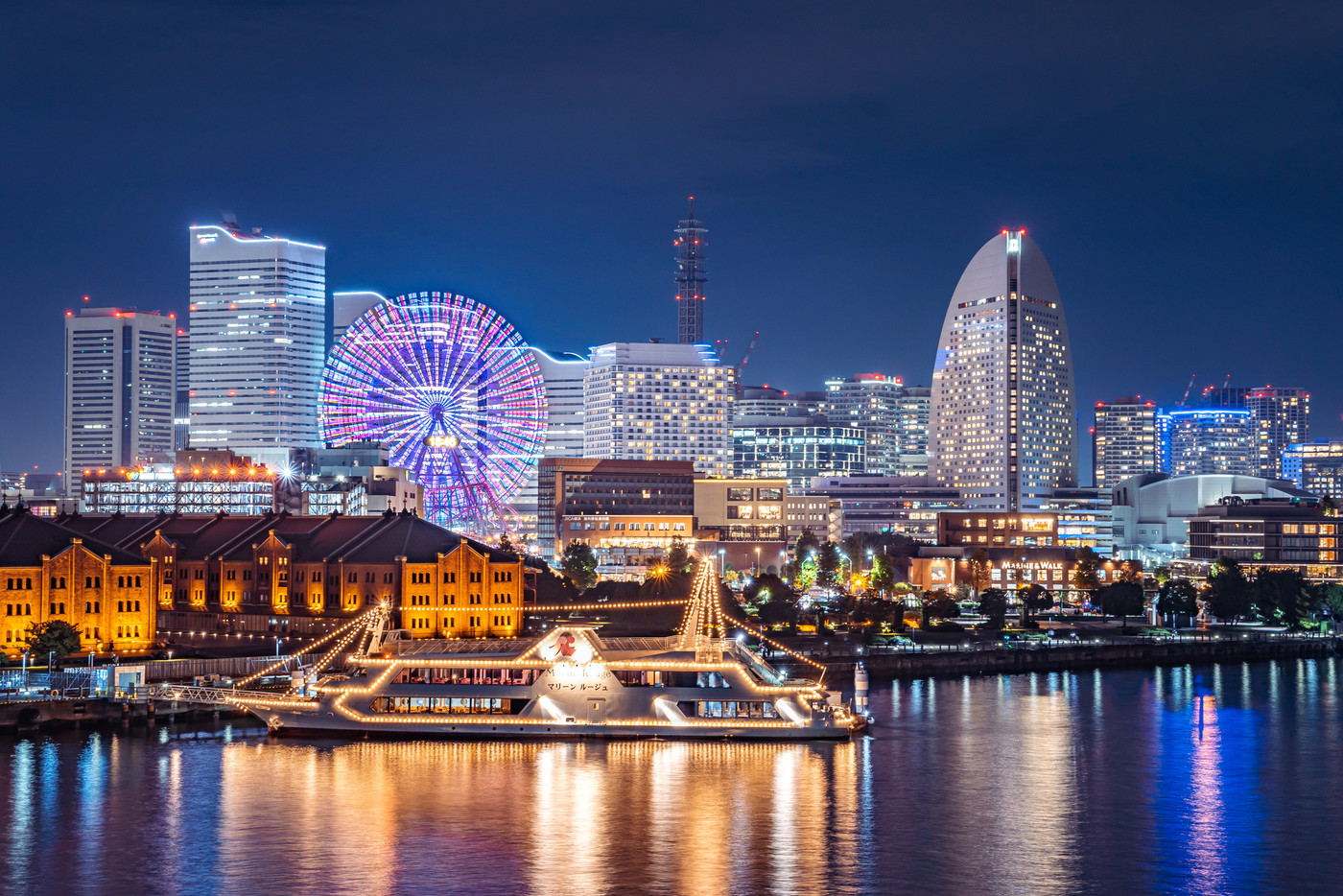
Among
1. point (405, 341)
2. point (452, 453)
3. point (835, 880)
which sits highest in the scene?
point (405, 341)

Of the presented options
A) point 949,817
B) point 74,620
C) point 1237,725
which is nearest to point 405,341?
point 74,620

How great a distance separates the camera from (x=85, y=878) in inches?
1946

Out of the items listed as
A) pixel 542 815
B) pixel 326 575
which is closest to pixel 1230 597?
pixel 326 575

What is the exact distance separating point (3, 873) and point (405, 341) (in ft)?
361

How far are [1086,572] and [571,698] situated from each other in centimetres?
11159

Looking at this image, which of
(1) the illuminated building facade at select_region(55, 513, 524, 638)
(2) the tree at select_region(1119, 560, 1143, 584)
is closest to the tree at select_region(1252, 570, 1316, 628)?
(2) the tree at select_region(1119, 560, 1143, 584)

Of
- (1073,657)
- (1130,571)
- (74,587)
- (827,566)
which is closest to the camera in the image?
(74,587)

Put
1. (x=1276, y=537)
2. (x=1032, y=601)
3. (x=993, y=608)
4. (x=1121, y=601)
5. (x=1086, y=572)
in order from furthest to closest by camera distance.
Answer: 1. (x=1276, y=537)
2. (x=1086, y=572)
3. (x=1032, y=601)
4. (x=1121, y=601)
5. (x=993, y=608)

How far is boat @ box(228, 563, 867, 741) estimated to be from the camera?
74.8 meters

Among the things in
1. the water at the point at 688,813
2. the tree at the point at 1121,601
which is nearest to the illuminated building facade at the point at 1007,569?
the tree at the point at 1121,601

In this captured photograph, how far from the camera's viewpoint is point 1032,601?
150875mm

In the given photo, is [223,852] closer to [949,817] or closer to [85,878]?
[85,878]

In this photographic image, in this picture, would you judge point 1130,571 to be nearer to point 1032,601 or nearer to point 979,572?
point 979,572

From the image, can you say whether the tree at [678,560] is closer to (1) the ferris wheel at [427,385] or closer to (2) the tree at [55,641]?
(1) the ferris wheel at [427,385]
